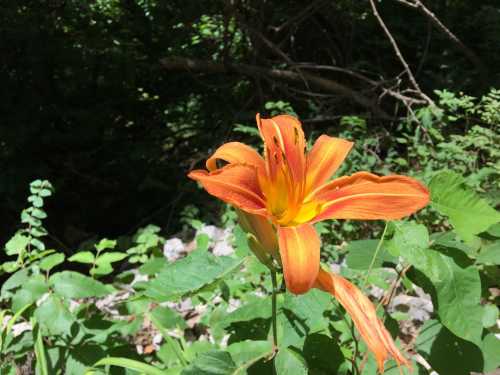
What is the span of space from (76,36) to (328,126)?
87.9 inches

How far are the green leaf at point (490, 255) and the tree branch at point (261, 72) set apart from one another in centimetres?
338

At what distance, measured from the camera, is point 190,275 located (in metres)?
0.87

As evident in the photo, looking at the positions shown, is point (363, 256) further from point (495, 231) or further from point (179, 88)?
point (179, 88)

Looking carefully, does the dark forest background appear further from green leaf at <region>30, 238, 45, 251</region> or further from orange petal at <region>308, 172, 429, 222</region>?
orange petal at <region>308, 172, 429, 222</region>

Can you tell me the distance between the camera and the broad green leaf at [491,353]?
41.5 inches

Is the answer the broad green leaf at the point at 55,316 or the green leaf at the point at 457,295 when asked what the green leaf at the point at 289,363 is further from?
the broad green leaf at the point at 55,316

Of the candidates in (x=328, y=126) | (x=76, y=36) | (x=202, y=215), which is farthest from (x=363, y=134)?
(x=76, y=36)

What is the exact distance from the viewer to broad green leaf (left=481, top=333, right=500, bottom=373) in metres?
1.05

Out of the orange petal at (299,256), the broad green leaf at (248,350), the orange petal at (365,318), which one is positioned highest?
the orange petal at (299,256)

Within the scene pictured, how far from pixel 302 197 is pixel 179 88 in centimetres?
393

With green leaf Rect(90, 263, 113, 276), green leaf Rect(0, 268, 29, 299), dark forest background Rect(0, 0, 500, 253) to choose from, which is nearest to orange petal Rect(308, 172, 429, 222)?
green leaf Rect(90, 263, 113, 276)

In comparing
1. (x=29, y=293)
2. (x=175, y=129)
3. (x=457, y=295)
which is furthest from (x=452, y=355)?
(x=175, y=129)

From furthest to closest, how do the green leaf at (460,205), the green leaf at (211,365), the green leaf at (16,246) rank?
the green leaf at (16,246)
the green leaf at (460,205)
the green leaf at (211,365)

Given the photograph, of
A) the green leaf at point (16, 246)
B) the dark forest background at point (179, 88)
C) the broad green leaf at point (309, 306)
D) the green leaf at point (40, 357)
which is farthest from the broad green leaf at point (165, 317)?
the dark forest background at point (179, 88)
